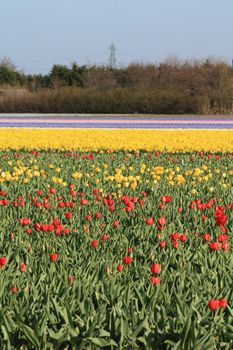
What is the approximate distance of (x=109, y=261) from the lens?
4.32 meters

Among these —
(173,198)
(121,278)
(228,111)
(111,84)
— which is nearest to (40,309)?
(121,278)

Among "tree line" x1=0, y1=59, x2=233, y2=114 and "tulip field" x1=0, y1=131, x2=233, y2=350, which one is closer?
"tulip field" x1=0, y1=131, x2=233, y2=350

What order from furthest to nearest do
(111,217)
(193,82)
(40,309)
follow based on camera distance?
(193,82), (111,217), (40,309)

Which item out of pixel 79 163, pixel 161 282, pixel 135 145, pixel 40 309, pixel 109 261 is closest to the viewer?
pixel 40 309

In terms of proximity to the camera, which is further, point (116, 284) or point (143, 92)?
point (143, 92)

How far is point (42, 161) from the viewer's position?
11602mm

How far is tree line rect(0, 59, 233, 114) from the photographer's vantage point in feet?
141

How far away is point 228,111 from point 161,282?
38.2 m

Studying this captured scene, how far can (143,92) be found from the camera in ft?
147

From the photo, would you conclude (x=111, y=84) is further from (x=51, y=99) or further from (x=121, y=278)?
(x=121, y=278)

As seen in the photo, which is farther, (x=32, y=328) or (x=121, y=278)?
(x=121, y=278)

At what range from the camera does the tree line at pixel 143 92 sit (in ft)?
141

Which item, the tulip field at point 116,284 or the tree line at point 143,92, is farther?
the tree line at point 143,92

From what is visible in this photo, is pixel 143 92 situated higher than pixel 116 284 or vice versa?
pixel 143 92
